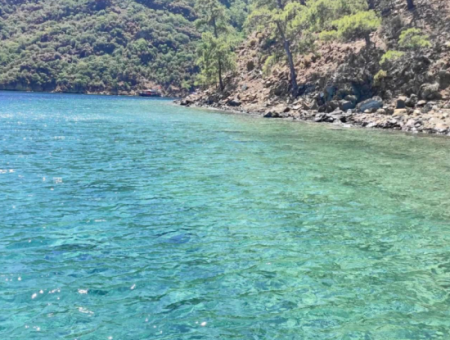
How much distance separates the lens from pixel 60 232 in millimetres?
8695

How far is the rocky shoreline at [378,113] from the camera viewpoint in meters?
28.0

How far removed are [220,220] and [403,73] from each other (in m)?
31.1

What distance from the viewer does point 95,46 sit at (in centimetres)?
14925

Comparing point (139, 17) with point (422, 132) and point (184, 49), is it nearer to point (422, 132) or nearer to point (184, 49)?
point (184, 49)

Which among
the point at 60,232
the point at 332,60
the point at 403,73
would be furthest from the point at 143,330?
the point at 332,60

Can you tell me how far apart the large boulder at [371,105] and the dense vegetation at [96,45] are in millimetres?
105166

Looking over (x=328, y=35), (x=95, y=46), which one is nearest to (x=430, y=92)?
(x=328, y=35)

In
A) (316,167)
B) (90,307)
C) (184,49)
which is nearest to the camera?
(90,307)

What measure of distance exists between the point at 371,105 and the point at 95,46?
135673 mm

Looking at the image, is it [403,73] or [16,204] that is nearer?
[16,204]

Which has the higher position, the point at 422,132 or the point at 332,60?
the point at 332,60

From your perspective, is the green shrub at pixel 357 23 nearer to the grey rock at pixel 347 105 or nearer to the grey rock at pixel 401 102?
the grey rock at pixel 347 105

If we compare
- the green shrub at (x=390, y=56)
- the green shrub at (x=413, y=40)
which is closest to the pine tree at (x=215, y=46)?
the green shrub at (x=390, y=56)

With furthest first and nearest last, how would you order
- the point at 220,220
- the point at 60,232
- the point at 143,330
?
the point at 220,220 → the point at 60,232 → the point at 143,330
